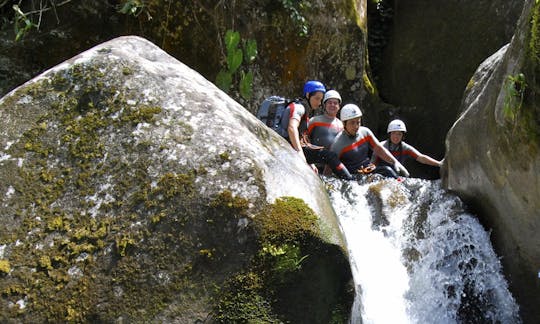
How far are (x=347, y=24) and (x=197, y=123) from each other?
691 cm

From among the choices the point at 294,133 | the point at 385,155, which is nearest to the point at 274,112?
the point at 294,133

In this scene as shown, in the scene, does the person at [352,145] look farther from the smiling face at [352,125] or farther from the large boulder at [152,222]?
the large boulder at [152,222]

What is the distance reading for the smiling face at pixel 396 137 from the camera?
9.29 m

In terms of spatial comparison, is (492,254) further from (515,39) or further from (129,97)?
(129,97)

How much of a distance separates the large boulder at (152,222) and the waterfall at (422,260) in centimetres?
239

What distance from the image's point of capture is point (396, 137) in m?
9.31

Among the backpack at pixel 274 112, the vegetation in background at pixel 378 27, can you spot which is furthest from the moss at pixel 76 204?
the vegetation in background at pixel 378 27

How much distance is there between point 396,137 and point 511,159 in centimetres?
434

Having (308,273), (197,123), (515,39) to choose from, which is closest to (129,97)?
(197,123)

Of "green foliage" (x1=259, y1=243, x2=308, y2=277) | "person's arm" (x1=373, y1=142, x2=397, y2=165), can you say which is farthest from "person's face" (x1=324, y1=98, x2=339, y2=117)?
"green foliage" (x1=259, y1=243, x2=308, y2=277)

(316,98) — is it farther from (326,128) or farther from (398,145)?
(398,145)

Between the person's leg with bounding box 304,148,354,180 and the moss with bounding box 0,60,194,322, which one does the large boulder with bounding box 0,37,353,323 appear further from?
the person's leg with bounding box 304,148,354,180

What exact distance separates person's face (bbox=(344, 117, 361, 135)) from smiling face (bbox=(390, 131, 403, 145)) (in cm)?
114

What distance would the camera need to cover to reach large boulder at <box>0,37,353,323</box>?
2.98 m
